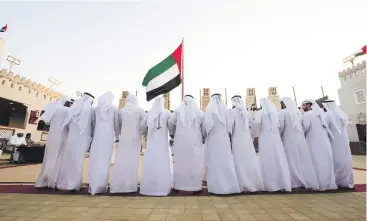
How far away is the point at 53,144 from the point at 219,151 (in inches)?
137

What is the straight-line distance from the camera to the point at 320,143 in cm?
437

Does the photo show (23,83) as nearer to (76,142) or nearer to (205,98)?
(76,142)

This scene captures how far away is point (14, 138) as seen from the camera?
9.84 m

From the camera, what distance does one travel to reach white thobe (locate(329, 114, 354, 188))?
424 centimetres

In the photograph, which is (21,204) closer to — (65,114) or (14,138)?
(65,114)

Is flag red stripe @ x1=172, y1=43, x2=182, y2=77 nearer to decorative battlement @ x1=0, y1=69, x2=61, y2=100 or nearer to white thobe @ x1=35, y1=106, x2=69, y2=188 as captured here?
white thobe @ x1=35, y1=106, x2=69, y2=188

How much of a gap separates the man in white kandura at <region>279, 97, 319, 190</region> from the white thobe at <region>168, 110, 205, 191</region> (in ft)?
6.08

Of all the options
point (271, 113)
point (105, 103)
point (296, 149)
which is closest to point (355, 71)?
point (296, 149)

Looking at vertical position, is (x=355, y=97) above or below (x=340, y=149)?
above

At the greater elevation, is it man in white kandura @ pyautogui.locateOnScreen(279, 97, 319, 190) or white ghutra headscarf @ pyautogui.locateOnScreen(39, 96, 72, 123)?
white ghutra headscarf @ pyautogui.locateOnScreen(39, 96, 72, 123)

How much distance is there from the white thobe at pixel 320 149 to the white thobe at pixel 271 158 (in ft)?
2.55

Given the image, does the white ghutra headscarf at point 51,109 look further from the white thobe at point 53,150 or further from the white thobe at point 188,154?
the white thobe at point 188,154

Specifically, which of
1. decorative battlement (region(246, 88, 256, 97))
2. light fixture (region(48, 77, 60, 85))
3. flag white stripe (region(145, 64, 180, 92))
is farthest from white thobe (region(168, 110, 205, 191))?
decorative battlement (region(246, 88, 256, 97))

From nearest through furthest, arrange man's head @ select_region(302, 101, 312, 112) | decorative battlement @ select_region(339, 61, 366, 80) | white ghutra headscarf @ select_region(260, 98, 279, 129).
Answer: white ghutra headscarf @ select_region(260, 98, 279, 129), man's head @ select_region(302, 101, 312, 112), decorative battlement @ select_region(339, 61, 366, 80)
